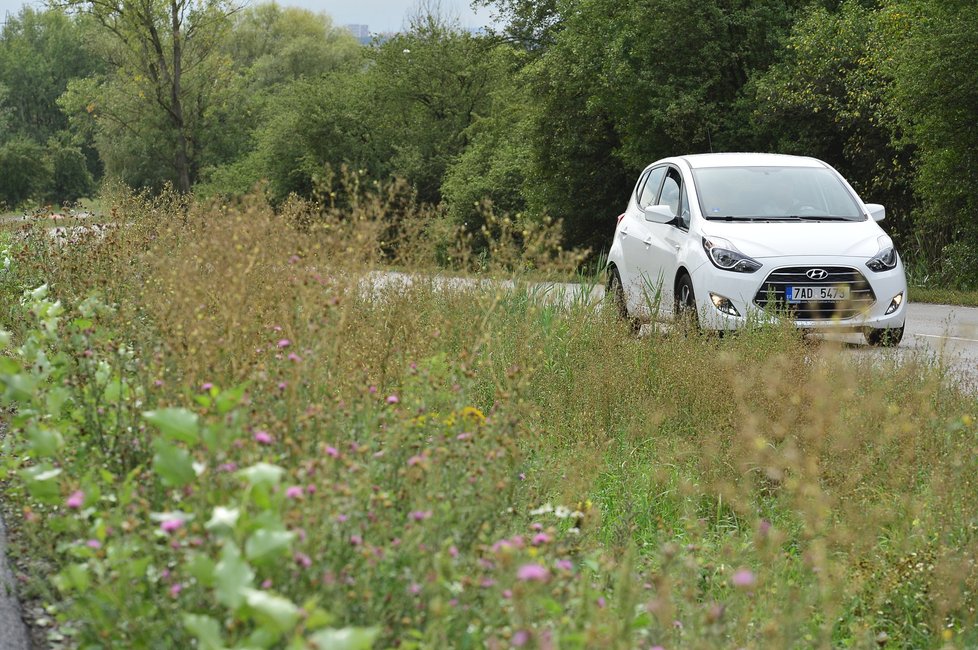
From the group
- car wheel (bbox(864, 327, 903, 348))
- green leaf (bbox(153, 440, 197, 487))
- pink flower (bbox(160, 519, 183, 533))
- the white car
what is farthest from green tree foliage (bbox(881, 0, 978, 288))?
pink flower (bbox(160, 519, 183, 533))

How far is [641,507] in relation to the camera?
6.15m

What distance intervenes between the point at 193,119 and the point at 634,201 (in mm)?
57418

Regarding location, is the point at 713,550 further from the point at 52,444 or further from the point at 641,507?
the point at 52,444

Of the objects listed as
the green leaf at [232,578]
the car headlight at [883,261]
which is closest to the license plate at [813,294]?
the car headlight at [883,261]

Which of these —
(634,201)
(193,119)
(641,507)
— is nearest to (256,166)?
(193,119)

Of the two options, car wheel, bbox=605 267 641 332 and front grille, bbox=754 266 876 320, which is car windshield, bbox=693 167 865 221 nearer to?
front grille, bbox=754 266 876 320

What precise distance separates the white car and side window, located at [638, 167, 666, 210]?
0.20 metres

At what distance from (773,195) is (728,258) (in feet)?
4.51

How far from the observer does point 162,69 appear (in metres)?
54.2

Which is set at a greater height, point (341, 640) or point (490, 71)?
point (490, 71)

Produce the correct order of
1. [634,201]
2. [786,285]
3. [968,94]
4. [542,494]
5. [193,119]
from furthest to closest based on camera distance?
[193,119] < [968,94] < [634,201] < [786,285] < [542,494]

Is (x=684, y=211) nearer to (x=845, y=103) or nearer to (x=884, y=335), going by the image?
(x=884, y=335)

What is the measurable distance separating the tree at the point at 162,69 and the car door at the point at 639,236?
4050 centimetres

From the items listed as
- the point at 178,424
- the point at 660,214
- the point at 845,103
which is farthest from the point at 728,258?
the point at 845,103
